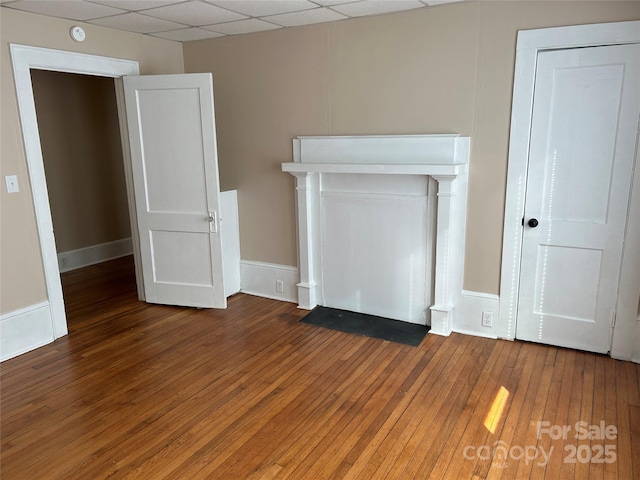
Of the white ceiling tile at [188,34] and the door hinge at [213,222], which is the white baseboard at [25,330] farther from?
the white ceiling tile at [188,34]

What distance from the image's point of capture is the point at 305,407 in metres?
2.72

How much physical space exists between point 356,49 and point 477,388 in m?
2.60

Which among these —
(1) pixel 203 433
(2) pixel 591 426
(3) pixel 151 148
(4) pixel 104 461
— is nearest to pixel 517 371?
(2) pixel 591 426

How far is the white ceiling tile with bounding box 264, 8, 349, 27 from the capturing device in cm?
343

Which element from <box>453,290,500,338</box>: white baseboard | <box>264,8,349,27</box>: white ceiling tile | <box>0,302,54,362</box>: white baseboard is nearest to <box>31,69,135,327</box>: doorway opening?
<box>0,302,54,362</box>: white baseboard

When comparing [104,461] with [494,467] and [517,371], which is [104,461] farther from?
[517,371]

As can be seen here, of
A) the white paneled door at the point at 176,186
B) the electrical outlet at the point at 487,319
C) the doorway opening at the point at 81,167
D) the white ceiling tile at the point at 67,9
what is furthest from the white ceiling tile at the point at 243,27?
the electrical outlet at the point at 487,319

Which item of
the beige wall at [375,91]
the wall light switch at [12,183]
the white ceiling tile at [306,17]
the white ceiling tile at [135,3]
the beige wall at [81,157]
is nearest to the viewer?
the white ceiling tile at [135,3]

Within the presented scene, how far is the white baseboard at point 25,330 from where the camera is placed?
11.0 ft

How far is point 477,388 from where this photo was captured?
2875 mm

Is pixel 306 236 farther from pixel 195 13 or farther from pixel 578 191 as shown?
pixel 578 191

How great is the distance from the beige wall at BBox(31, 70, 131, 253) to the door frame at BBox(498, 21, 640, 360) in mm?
4720

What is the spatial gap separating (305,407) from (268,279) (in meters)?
1.92

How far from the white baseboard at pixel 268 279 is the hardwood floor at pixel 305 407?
24.4 inches
